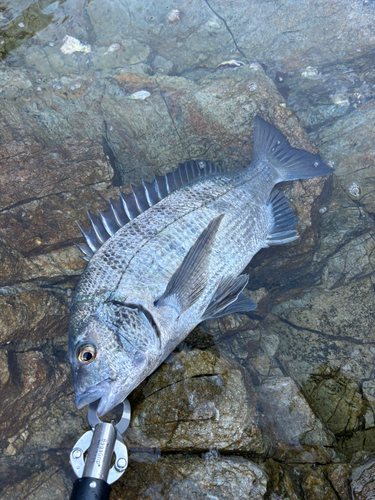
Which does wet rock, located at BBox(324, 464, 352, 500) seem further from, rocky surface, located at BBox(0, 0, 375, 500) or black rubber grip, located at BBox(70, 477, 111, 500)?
black rubber grip, located at BBox(70, 477, 111, 500)

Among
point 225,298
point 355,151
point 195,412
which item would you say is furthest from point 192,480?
point 355,151

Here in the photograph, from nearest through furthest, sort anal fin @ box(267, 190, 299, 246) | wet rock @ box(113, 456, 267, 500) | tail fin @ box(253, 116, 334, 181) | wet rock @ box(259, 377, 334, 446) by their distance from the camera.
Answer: wet rock @ box(113, 456, 267, 500), wet rock @ box(259, 377, 334, 446), anal fin @ box(267, 190, 299, 246), tail fin @ box(253, 116, 334, 181)

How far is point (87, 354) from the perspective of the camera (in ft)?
6.81

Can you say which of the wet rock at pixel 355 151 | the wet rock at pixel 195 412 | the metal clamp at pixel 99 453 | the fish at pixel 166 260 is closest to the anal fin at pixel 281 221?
the fish at pixel 166 260

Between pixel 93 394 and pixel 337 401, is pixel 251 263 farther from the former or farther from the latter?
pixel 93 394

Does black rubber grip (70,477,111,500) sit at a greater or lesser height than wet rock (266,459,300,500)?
greater

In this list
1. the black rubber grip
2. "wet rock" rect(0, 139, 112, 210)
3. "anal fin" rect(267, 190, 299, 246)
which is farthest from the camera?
"wet rock" rect(0, 139, 112, 210)

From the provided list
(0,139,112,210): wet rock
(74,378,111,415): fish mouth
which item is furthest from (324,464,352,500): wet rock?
(0,139,112,210): wet rock

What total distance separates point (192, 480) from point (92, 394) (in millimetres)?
853

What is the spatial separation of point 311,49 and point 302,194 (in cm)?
333

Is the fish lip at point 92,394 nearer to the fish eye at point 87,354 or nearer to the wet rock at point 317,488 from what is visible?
the fish eye at point 87,354

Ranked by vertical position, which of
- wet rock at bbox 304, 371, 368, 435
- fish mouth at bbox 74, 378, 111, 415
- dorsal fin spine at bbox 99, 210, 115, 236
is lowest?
wet rock at bbox 304, 371, 368, 435

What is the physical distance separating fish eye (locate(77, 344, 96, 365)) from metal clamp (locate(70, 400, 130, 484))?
0.90 feet

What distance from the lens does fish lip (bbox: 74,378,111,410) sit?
197cm
